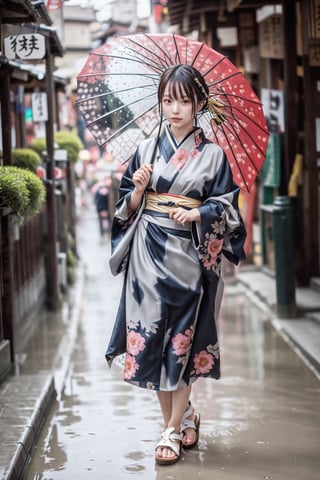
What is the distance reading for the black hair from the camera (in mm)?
5719

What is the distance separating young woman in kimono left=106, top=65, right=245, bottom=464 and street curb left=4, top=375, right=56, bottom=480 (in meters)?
0.82

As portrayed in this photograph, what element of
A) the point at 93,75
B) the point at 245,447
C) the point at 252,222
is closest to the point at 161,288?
the point at 245,447

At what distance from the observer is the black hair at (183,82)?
5719mm

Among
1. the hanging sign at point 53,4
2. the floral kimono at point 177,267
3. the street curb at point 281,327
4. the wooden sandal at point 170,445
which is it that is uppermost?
the hanging sign at point 53,4

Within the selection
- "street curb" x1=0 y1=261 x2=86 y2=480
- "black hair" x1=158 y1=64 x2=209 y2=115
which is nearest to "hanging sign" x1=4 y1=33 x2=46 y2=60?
"street curb" x1=0 y1=261 x2=86 y2=480

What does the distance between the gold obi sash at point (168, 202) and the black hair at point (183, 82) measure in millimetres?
556

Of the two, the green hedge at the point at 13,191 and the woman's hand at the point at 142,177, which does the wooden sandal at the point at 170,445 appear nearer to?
the woman's hand at the point at 142,177

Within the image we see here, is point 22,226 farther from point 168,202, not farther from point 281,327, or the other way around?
point 168,202

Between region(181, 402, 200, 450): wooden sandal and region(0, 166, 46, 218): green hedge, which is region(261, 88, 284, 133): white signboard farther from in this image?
region(181, 402, 200, 450): wooden sandal

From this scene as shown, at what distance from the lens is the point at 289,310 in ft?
37.2

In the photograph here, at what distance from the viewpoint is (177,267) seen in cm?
578

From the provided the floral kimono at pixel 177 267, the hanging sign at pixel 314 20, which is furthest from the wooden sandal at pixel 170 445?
the hanging sign at pixel 314 20

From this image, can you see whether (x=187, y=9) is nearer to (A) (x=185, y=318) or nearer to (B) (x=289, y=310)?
(B) (x=289, y=310)

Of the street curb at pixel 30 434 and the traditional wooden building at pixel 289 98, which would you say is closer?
the street curb at pixel 30 434
